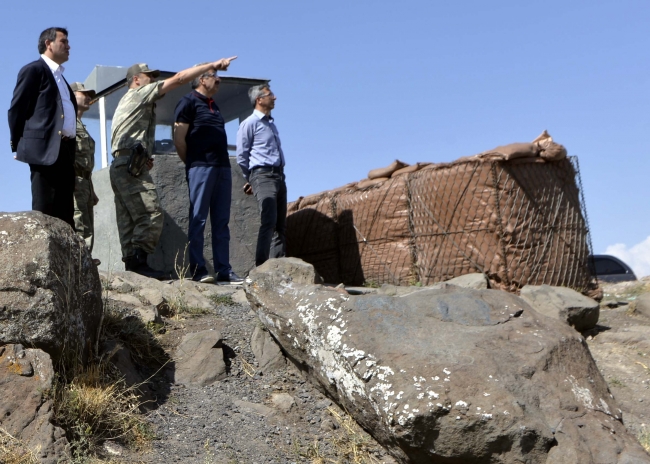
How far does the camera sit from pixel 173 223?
741cm

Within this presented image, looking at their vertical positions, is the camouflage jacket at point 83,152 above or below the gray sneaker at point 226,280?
above

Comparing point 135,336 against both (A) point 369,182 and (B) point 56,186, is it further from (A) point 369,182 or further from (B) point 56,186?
(A) point 369,182

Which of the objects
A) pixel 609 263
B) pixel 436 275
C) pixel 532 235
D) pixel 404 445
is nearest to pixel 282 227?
pixel 436 275

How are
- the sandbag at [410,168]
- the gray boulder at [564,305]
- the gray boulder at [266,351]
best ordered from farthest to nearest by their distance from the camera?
the sandbag at [410,168], the gray boulder at [564,305], the gray boulder at [266,351]

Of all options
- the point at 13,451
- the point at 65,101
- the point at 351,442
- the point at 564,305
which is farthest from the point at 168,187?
the point at 13,451

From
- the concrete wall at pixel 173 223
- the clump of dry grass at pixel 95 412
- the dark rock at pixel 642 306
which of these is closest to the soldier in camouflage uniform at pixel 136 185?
the concrete wall at pixel 173 223

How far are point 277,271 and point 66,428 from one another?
6.10 feet

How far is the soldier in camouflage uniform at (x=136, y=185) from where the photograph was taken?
21.2ft

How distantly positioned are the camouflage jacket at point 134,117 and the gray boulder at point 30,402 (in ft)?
9.35

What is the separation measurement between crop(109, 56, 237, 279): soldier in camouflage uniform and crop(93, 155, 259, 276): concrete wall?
56cm

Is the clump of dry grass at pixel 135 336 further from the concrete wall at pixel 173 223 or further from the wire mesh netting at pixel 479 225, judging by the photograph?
the wire mesh netting at pixel 479 225

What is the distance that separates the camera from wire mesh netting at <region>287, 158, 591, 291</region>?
23.6 feet

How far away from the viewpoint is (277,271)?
529 cm

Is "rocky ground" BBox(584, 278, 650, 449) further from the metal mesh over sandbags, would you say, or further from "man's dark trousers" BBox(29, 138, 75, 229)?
"man's dark trousers" BBox(29, 138, 75, 229)
